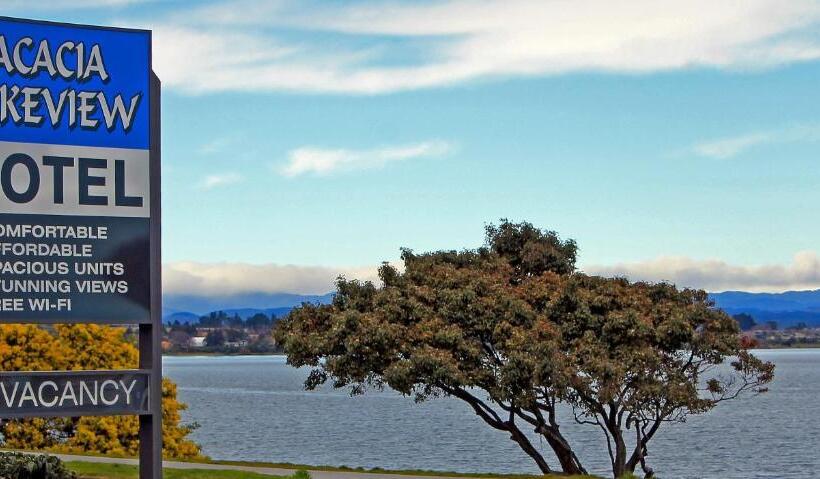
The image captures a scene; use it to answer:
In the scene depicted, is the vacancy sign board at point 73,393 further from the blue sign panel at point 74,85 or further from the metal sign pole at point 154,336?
the blue sign panel at point 74,85

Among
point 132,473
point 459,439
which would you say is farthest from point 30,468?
point 459,439

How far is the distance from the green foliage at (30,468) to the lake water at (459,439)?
4065 cm

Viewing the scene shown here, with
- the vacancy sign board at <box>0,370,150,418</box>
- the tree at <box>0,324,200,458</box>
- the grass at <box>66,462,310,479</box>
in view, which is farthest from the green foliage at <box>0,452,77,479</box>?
the tree at <box>0,324,200,458</box>

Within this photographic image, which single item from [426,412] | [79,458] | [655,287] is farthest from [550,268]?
[426,412]

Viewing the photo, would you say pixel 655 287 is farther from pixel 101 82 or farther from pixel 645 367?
pixel 101 82

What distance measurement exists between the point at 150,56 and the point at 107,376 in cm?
572

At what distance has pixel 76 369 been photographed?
47688 millimetres

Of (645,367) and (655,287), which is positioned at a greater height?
(655,287)

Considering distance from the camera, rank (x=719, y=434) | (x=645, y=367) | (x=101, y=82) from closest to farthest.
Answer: (x=101, y=82) → (x=645, y=367) → (x=719, y=434)

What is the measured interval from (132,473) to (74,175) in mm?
14528

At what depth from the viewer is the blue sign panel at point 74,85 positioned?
773 inches

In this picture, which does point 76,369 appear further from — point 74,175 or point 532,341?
point 74,175

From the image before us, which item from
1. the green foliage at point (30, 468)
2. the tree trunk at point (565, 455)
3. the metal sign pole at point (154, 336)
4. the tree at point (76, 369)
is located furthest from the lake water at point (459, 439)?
the metal sign pole at point (154, 336)

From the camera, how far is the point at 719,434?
325ft
